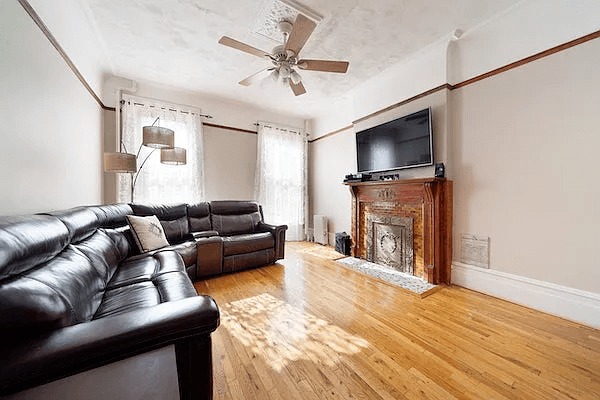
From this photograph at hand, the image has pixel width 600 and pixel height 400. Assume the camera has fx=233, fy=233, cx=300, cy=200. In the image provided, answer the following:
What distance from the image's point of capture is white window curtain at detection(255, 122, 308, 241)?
189 inches

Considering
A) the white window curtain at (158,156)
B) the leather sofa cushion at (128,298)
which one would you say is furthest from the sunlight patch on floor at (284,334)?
the white window curtain at (158,156)

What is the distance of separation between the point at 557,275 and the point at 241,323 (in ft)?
8.99

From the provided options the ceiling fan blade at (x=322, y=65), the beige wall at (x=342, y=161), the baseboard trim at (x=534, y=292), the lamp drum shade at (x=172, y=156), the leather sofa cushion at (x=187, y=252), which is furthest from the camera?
the lamp drum shade at (x=172, y=156)

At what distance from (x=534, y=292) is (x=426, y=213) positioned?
1140 mm

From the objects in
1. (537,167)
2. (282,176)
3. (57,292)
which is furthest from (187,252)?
(537,167)

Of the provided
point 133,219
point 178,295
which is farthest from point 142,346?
point 133,219

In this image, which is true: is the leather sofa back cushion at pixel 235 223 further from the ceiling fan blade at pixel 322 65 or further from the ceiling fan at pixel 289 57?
the ceiling fan blade at pixel 322 65

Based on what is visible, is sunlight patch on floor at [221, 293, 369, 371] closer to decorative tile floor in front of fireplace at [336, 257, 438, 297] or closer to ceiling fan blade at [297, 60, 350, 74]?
decorative tile floor in front of fireplace at [336, 257, 438, 297]

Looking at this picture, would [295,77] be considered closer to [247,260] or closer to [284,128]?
[247,260]

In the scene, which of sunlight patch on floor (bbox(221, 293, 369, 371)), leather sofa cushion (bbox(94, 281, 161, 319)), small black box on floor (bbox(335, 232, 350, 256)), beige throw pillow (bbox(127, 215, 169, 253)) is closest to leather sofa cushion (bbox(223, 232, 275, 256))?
beige throw pillow (bbox(127, 215, 169, 253))

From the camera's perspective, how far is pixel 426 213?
279 centimetres

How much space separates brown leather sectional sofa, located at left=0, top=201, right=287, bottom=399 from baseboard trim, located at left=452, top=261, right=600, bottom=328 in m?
2.77

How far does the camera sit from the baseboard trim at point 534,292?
6.10 feet

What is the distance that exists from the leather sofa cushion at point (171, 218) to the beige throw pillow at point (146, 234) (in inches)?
14.2
